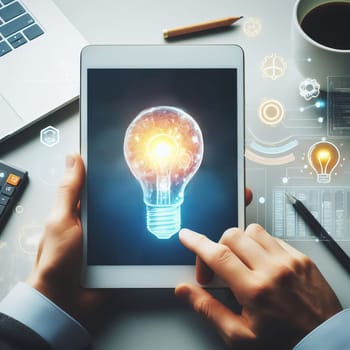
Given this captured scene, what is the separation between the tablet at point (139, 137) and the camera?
0.63m

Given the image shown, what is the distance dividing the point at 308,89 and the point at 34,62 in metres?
0.39

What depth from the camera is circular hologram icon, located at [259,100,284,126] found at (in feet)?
2.28

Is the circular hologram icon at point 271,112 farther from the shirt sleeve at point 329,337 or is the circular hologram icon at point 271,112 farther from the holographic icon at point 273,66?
the shirt sleeve at point 329,337

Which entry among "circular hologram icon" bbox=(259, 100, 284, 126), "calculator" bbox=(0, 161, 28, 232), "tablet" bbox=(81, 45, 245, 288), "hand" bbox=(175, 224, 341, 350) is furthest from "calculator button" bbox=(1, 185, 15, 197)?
"circular hologram icon" bbox=(259, 100, 284, 126)

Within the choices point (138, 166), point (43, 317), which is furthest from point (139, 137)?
point (43, 317)

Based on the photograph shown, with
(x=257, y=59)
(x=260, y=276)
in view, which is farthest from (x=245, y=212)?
(x=257, y=59)

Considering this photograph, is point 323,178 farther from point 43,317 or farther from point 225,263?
point 43,317

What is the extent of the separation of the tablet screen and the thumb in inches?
0.6

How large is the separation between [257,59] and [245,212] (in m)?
0.23

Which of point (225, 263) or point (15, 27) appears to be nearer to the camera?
point (225, 263)

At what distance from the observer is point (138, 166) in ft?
2.09

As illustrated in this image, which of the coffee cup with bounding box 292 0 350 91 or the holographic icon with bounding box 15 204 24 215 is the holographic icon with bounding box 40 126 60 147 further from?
the coffee cup with bounding box 292 0 350 91

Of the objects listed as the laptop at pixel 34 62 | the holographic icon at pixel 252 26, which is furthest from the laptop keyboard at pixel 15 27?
the holographic icon at pixel 252 26

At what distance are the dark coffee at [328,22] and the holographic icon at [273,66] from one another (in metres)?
0.08
